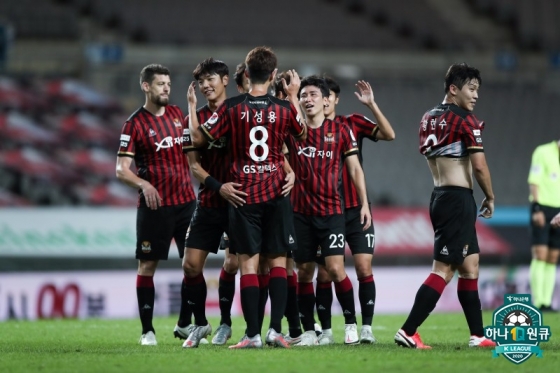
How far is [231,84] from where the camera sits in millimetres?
21812

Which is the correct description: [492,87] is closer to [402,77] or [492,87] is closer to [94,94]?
[402,77]

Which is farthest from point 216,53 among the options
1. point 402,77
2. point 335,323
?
point 335,323

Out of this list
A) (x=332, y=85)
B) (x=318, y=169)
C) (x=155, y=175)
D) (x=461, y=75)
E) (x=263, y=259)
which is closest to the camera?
(x=461, y=75)

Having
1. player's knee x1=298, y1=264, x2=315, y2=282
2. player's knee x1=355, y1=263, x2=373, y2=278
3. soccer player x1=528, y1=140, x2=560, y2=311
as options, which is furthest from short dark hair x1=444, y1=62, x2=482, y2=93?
soccer player x1=528, y1=140, x2=560, y2=311

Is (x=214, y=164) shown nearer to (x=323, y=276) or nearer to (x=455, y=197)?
(x=323, y=276)

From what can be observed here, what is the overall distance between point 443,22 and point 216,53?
6.45 metres

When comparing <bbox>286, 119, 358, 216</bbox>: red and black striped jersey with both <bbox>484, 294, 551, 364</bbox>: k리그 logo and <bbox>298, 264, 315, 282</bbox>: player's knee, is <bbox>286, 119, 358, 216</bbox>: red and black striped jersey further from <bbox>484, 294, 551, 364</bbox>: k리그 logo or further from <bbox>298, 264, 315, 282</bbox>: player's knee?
<bbox>484, 294, 551, 364</bbox>: k리그 logo

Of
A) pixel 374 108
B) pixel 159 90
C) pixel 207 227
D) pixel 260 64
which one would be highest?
pixel 260 64

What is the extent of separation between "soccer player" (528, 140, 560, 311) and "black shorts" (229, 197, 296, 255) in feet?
17.7

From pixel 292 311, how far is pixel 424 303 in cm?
135

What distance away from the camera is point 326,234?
851cm

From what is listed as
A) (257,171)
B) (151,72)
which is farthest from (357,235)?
(151,72)

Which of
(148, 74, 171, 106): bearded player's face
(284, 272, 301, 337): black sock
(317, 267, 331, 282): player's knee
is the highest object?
(148, 74, 171, 106): bearded player's face

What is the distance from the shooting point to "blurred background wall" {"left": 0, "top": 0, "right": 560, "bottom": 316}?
16.8m
